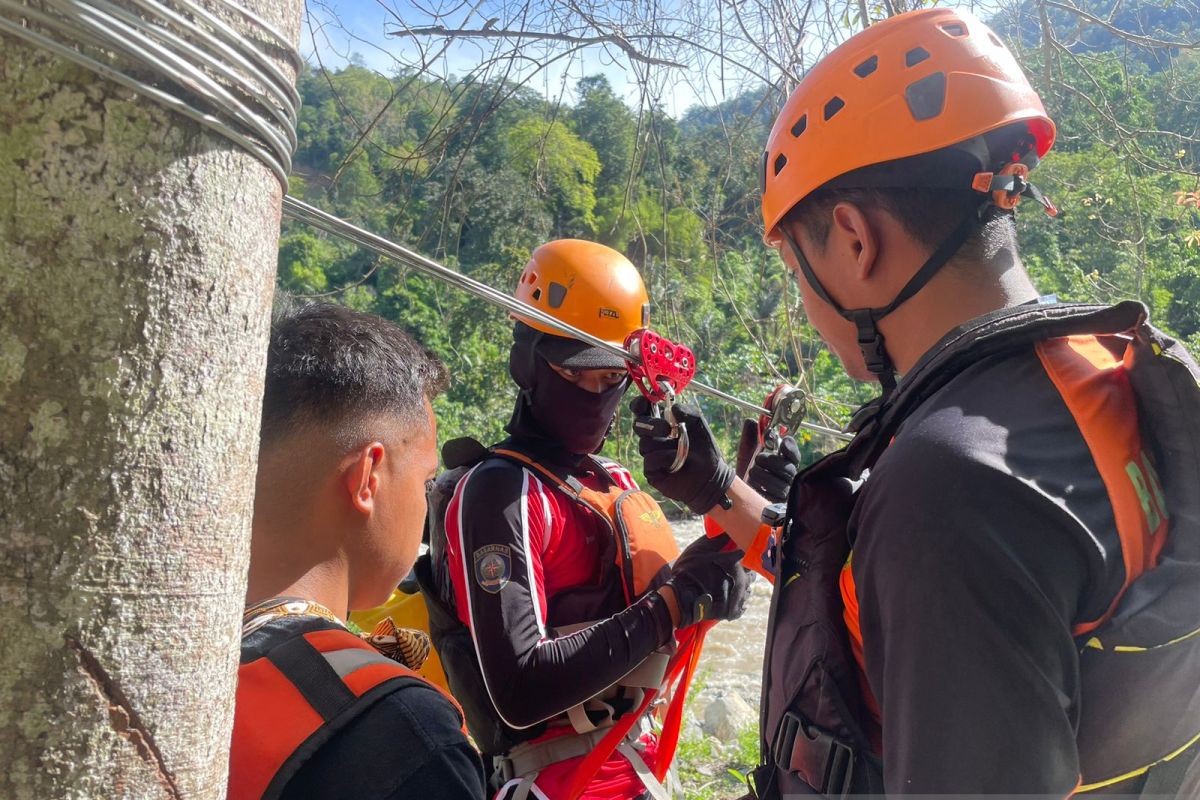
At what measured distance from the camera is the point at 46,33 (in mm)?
602

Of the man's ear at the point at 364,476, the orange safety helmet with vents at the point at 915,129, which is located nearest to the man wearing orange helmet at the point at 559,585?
the man's ear at the point at 364,476

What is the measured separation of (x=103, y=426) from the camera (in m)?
0.61

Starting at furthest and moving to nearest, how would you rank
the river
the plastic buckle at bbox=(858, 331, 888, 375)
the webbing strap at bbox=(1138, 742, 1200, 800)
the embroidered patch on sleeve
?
the river < the embroidered patch on sleeve < the plastic buckle at bbox=(858, 331, 888, 375) < the webbing strap at bbox=(1138, 742, 1200, 800)

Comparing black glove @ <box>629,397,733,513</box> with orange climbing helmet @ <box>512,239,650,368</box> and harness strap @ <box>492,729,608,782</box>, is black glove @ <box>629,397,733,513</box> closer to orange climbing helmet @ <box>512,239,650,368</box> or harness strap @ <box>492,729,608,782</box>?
orange climbing helmet @ <box>512,239,650,368</box>

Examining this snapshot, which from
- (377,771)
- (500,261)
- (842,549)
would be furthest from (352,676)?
(500,261)

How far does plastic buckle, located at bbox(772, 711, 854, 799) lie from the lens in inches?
47.0

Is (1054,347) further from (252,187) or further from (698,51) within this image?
(698,51)

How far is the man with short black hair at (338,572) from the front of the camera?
117 cm

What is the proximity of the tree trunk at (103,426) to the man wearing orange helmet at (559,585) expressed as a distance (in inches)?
59.7

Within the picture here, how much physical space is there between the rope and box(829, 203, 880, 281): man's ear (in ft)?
3.02

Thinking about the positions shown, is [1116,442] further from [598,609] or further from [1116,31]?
[1116,31]

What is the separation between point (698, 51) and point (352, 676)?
289 centimetres

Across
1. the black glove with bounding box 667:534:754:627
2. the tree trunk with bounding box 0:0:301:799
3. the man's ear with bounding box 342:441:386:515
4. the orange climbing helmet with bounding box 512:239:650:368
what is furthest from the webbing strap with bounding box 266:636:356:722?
the orange climbing helmet with bounding box 512:239:650:368

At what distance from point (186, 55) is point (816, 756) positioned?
3.67ft
